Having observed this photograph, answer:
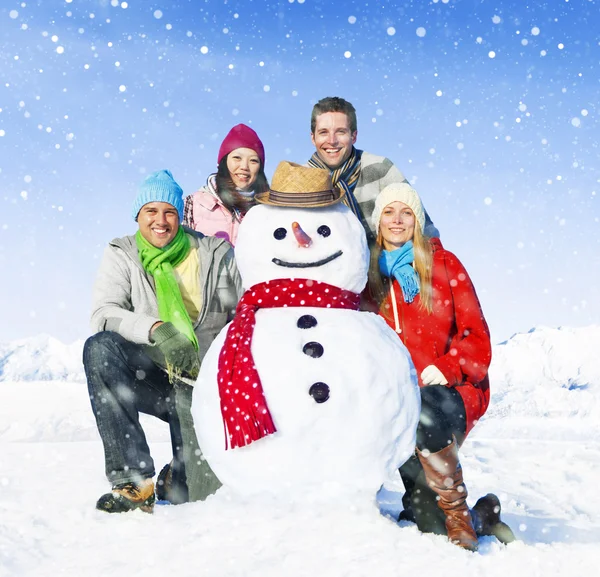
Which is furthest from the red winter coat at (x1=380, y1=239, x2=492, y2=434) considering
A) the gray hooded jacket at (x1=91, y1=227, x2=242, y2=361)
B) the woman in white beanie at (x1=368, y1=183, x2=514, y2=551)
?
the gray hooded jacket at (x1=91, y1=227, x2=242, y2=361)

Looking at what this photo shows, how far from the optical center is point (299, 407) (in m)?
2.44

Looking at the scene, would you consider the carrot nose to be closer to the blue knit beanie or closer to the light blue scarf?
the light blue scarf

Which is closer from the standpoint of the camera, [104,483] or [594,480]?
[104,483]

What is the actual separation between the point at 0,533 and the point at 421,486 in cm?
188

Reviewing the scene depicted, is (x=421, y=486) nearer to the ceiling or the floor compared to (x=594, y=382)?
nearer to the ceiling

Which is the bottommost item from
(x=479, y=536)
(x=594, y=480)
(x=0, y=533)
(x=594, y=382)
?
(x=594, y=382)

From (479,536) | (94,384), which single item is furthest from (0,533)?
(479,536)

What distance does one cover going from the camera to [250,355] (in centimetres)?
255

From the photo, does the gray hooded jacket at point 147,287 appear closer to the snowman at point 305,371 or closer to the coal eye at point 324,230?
the snowman at point 305,371

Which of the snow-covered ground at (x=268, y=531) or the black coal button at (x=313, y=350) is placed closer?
the snow-covered ground at (x=268, y=531)

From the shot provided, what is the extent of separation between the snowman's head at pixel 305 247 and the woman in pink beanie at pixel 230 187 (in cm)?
129

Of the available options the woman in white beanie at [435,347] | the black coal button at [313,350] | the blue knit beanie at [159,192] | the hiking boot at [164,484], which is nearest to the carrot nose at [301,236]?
the black coal button at [313,350]

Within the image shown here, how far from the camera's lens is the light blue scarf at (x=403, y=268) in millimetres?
2994

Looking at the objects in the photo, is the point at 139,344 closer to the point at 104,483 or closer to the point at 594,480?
the point at 104,483
